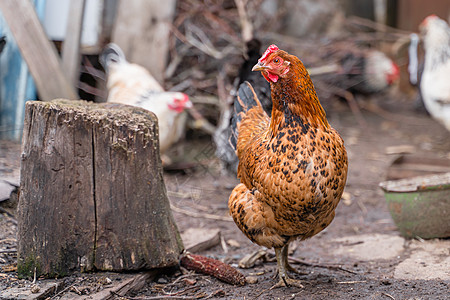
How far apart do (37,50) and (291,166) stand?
3.54 meters

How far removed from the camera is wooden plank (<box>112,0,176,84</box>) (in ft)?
18.0

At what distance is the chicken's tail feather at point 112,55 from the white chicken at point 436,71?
3.48 meters

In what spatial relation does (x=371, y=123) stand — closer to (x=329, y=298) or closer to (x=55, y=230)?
(x=329, y=298)

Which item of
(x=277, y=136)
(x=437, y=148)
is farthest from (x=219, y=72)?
(x=277, y=136)

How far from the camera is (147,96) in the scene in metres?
4.88

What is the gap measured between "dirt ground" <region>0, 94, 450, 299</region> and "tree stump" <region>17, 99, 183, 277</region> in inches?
5.2

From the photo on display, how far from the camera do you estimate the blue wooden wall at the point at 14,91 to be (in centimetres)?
500

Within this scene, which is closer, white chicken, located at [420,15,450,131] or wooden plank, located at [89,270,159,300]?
wooden plank, located at [89,270,159,300]

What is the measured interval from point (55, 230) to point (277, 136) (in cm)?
123

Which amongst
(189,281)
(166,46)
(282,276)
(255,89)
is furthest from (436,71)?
(189,281)

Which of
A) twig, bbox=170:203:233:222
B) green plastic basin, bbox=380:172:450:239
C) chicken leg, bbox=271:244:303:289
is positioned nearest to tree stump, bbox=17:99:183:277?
chicken leg, bbox=271:244:303:289

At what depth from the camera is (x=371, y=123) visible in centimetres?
795

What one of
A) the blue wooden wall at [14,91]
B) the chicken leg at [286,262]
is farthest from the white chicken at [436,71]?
the blue wooden wall at [14,91]

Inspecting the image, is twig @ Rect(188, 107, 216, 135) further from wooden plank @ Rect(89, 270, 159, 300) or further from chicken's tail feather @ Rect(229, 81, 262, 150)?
wooden plank @ Rect(89, 270, 159, 300)
